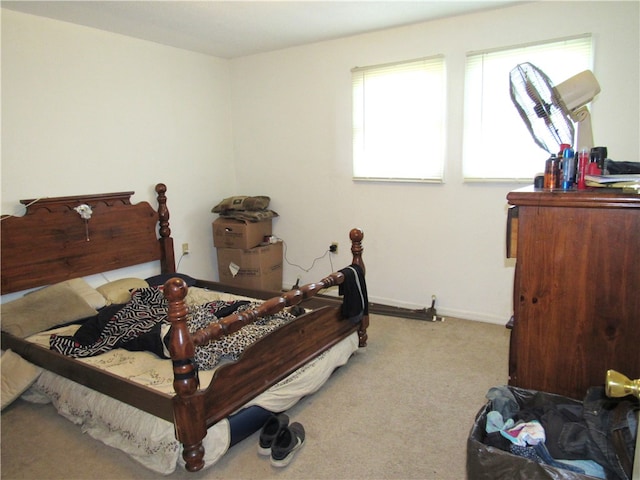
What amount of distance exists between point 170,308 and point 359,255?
1561 mm

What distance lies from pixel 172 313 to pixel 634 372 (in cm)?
167

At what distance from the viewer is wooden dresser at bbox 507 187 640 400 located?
4.36ft

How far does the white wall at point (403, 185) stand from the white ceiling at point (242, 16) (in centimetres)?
20

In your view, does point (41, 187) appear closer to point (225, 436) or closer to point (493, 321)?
point (225, 436)

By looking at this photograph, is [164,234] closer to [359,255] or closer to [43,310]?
[43,310]

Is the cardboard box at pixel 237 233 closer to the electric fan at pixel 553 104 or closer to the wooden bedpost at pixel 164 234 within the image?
the wooden bedpost at pixel 164 234

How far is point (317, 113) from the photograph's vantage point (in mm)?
4258

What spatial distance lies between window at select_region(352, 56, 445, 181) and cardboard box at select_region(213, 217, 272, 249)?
1.16 metres

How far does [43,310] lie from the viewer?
2.88 metres

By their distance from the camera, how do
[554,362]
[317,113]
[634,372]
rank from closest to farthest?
[634,372], [554,362], [317,113]

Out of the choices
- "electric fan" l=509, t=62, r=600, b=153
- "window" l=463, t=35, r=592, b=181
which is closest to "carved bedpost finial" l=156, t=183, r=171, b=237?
"window" l=463, t=35, r=592, b=181

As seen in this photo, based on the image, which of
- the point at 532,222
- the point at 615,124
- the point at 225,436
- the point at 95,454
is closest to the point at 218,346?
the point at 225,436

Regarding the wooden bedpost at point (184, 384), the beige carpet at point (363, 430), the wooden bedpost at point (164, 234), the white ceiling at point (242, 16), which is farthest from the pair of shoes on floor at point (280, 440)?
the white ceiling at point (242, 16)

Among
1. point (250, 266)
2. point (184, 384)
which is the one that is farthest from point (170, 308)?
point (250, 266)
